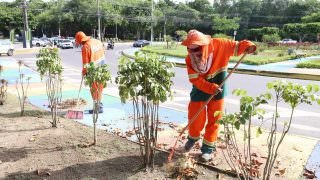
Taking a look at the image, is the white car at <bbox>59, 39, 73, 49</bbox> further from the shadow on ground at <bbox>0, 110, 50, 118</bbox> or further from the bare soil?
the bare soil

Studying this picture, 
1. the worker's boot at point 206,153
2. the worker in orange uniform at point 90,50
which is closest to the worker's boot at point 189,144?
the worker's boot at point 206,153

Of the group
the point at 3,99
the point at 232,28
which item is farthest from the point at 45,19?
the point at 3,99

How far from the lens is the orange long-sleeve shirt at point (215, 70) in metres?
4.54

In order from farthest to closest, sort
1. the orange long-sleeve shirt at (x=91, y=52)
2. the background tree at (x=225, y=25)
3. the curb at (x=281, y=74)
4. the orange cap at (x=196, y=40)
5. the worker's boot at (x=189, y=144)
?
1. the background tree at (x=225, y=25)
2. the curb at (x=281, y=74)
3. the orange long-sleeve shirt at (x=91, y=52)
4. the worker's boot at (x=189, y=144)
5. the orange cap at (x=196, y=40)

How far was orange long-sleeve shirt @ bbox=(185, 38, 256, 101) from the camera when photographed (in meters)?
4.54

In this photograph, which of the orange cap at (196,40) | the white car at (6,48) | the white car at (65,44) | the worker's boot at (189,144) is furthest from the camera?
the white car at (65,44)

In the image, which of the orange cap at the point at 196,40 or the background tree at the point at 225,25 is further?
the background tree at the point at 225,25

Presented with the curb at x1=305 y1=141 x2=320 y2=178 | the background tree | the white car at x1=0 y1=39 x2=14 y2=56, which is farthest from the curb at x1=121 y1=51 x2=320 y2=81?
the background tree

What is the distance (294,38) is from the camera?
5819 cm

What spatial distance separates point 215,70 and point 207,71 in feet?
0.34

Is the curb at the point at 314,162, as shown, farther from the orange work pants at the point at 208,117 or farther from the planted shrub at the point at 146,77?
the planted shrub at the point at 146,77

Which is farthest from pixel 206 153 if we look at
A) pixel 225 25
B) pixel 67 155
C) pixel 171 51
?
pixel 225 25

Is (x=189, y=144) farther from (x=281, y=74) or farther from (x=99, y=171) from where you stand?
(x=281, y=74)

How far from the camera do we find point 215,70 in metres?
4.69
